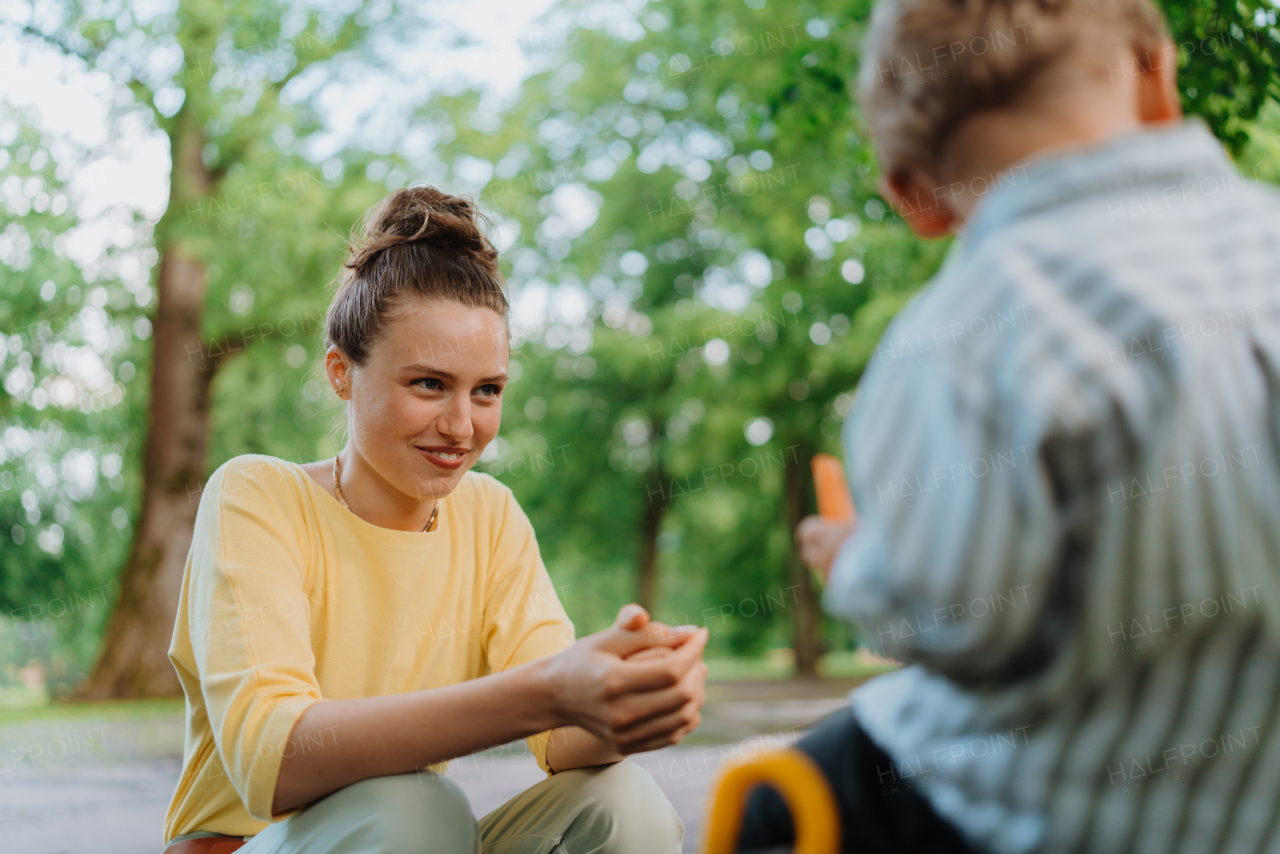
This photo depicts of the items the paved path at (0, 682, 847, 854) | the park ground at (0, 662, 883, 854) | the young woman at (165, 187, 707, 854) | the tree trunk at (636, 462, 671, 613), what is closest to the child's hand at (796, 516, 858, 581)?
the young woman at (165, 187, 707, 854)

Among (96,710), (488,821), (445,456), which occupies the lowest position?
(96,710)

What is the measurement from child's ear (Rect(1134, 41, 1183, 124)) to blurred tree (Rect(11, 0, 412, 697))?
29.0 feet

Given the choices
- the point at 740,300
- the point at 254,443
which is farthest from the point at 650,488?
the point at 254,443

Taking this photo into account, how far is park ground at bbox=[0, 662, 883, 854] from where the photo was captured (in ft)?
14.6

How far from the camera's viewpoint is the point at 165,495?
974 centimetres

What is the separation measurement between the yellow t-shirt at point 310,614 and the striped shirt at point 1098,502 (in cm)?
91

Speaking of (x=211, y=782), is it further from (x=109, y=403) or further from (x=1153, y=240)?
(x=109, y=403)

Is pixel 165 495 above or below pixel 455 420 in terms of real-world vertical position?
above

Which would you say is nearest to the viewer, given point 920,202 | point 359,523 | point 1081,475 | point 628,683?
point 1081,475

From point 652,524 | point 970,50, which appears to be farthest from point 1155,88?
point 652,524

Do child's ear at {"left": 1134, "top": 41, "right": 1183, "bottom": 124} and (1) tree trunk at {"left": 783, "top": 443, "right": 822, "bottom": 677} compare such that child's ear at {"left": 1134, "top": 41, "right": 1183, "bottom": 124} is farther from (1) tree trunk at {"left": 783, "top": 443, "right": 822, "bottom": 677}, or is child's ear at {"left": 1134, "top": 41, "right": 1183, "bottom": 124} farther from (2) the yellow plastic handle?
(1) tree trunk at {"left": 783, "top": 443, "right": 822, "bottom": 677}

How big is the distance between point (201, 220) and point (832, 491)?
31.3ft

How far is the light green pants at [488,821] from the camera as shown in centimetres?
139

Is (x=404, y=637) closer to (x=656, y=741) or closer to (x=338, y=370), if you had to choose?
(x=338, y=370)
